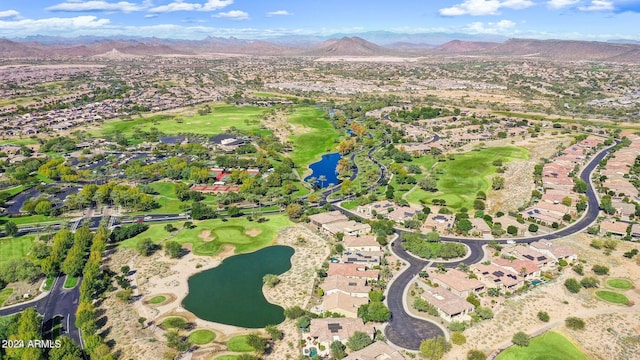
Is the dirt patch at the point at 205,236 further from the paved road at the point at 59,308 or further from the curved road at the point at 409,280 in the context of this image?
the curved road at the point at 409,280

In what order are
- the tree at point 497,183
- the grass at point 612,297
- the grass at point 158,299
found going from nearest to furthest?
1. the grass at point 612,297
2. the grass at point 158,299
3. the tree at point 497,183

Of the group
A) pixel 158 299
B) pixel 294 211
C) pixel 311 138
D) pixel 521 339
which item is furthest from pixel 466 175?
pixel 158 299

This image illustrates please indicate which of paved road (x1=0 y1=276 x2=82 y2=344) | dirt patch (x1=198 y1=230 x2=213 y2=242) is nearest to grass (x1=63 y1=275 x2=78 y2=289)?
paved road (x1=0 y1=276 x2=82 y2=344)

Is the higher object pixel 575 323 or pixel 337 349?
pixel 337 349

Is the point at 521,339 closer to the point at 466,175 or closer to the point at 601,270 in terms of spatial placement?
the point at 601,270

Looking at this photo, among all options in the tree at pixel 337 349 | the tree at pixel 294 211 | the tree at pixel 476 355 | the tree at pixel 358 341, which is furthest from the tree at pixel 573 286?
the tree at pixel 294 211

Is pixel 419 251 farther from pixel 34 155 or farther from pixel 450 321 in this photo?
pixel 34 155
